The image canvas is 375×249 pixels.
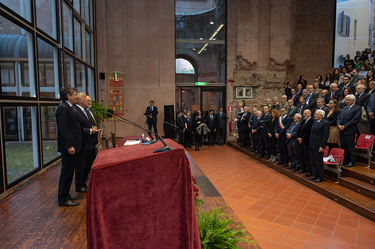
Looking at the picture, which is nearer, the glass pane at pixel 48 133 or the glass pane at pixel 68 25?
the glass pane at pixel 48 133

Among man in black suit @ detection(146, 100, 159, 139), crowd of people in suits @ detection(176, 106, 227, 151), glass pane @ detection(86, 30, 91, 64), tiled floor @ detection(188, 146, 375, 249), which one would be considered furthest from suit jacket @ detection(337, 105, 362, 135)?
glass pane @ detection(86, 30, 91, 64)

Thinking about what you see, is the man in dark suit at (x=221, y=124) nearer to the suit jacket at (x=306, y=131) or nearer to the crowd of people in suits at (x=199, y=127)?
the crowd of people in suits at (x=199, y=127)

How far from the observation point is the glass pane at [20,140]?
11.9ft

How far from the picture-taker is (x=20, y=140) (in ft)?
13.3

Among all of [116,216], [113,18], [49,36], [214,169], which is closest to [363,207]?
[214,169]

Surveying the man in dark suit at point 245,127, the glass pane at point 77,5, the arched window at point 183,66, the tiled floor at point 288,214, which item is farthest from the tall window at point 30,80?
the man in dark suit at point 245,127

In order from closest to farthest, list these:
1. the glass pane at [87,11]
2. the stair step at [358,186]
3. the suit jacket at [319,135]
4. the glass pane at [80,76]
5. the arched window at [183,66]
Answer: the stair step at [358,186] < the suit jacket at [319,135] < the glass pane at [80,76] < the glass pane at [87,11] < the arched window at [183,66]

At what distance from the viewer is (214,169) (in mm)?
6371

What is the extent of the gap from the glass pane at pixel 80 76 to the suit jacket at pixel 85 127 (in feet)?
15.4

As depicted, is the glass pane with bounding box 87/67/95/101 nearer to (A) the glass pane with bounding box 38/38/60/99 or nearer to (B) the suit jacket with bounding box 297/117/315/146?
(A) the glass pane with bounding box 38/38/60/99

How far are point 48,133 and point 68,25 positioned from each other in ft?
10.9

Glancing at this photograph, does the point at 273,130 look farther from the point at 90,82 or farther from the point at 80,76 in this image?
the point at 90,82

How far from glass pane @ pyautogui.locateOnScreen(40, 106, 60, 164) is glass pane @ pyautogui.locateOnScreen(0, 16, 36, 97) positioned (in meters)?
0.70

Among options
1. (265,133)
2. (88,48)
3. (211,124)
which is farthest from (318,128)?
(88,48)
